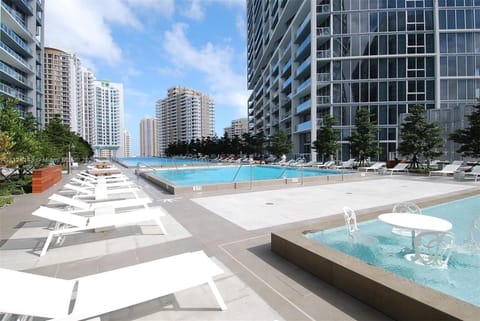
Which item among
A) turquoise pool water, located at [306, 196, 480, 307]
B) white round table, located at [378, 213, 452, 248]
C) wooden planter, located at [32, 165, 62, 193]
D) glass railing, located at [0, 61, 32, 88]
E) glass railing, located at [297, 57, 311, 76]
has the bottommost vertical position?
turquoise pool water, located at [306, 196, 480, 307]

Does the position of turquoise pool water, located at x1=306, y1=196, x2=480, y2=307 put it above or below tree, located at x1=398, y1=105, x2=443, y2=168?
below

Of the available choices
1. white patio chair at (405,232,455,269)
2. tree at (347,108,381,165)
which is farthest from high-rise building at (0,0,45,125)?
white patio chair at (405,232,455,269)

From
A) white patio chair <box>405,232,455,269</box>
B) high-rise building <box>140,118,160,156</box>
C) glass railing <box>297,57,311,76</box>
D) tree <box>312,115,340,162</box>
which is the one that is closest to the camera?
white patio chair <box>405,232,455,269</box>

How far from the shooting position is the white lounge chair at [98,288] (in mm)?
2096

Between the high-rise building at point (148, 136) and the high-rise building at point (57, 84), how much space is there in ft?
262

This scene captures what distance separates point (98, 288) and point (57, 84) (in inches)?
3683

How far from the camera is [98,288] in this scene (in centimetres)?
252

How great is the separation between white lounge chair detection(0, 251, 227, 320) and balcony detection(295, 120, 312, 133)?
31.2m

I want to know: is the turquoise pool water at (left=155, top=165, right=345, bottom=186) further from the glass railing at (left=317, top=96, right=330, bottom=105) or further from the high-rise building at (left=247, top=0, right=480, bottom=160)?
the glass railing at (left=317, top=96, right=330, bottom=105)

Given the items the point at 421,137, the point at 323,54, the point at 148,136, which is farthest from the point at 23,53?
the point at 148,136

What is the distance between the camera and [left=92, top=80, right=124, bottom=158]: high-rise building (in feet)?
333

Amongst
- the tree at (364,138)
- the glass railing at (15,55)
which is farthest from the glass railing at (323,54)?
the glass railing at (15,55)

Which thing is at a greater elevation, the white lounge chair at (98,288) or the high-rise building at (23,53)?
the high-rise building at (23,53)

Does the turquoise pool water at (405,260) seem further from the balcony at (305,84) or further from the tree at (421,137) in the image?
the balcony at (305,84)
